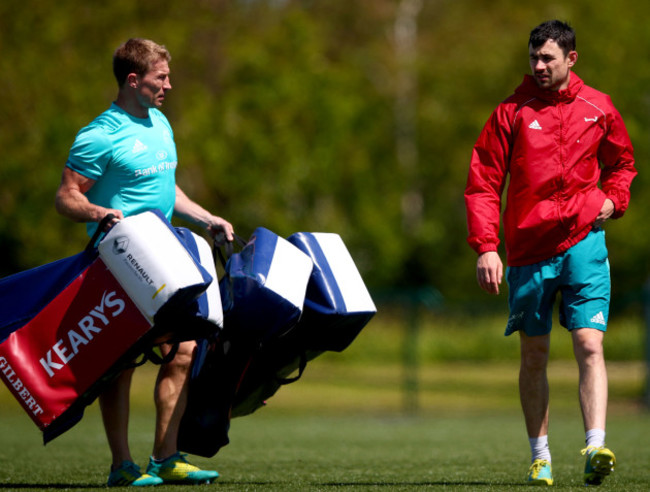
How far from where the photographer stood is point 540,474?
194 inches


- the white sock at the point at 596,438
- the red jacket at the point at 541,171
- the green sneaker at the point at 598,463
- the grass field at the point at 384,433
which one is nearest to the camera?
the green sneaker at the point at 598,463

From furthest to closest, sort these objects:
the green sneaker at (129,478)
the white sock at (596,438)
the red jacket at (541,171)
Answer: the red jacket at (541,171) < the green sneaker at (129,478) < the white sock at (596,438)

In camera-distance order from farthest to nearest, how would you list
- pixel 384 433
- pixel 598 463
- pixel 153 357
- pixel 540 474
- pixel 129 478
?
pixel 384 433 < pixel 540 474 < pixel 129 478 < pixel 153 357 < pixel 598 463

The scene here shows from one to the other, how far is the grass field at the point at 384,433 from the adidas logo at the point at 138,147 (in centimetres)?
157

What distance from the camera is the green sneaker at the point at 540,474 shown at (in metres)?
4.89

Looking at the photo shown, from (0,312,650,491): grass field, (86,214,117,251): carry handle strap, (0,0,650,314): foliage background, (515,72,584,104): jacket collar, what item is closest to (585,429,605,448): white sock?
(0,312,650,491): grass field

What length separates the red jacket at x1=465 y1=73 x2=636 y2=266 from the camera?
16.1 feet

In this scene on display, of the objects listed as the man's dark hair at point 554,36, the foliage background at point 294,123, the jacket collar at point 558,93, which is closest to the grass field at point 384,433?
the jacket collar at point 558,93

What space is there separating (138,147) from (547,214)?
1.95 m

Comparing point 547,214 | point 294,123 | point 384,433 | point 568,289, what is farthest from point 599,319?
point 294,123

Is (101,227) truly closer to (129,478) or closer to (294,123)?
(129,478)

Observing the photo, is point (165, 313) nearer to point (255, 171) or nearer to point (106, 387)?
point (106, 387)

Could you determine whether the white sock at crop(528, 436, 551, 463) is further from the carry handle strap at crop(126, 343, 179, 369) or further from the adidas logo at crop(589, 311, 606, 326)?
the carry handle strap at crop(126, 343, 179, 369)

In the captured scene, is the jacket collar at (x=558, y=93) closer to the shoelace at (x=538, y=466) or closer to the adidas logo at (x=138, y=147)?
the shoelace at (x=538, y=466)
